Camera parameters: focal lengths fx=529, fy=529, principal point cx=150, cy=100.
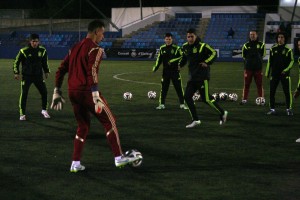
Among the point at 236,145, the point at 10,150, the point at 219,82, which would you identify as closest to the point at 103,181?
the point at 10,150

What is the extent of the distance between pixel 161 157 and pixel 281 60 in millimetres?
5785

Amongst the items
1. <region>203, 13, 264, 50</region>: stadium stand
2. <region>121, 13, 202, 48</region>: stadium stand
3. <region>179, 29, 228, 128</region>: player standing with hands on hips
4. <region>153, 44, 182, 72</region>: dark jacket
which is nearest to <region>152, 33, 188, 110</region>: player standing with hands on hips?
<region>153, 44, 182, 72</region>: dark jacket

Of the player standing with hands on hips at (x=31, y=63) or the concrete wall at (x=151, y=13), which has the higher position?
the concrete wall at (x=151, y=13)

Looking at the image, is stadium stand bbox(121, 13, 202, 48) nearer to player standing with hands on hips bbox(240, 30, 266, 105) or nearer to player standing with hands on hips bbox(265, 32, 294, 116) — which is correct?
player standing with hands on hips bbox(240, 30, 266, 105)

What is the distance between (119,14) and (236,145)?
44.7m

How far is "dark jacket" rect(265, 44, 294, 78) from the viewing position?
1327 centimetres

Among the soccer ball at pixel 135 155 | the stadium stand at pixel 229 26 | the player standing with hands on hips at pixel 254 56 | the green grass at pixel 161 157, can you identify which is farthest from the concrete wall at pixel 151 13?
the soccer ball at pixel 135 155

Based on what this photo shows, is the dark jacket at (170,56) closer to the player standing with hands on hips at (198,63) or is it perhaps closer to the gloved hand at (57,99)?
the player standing with hands on hips at (198,63)

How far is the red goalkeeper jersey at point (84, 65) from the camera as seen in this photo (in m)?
7.28

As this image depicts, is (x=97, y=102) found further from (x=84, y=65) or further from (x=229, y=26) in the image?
(x=229, y=26)

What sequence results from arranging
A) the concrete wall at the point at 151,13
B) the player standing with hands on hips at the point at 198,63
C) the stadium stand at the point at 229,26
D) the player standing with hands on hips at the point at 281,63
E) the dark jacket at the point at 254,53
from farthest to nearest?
the concrete wall at the point at 151,13
the stadium stand at the point at 229,26
the dark jacket at the point at 254,53
the player standing with hands on hips at the point at 281,63
the player standing with hands on hips at the point at 198,63

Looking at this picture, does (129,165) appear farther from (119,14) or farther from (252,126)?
(119,14)

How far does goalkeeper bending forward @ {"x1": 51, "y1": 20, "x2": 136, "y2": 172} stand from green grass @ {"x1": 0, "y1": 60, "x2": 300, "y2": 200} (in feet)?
1.54

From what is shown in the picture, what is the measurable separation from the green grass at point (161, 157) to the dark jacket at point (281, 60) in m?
1.18
